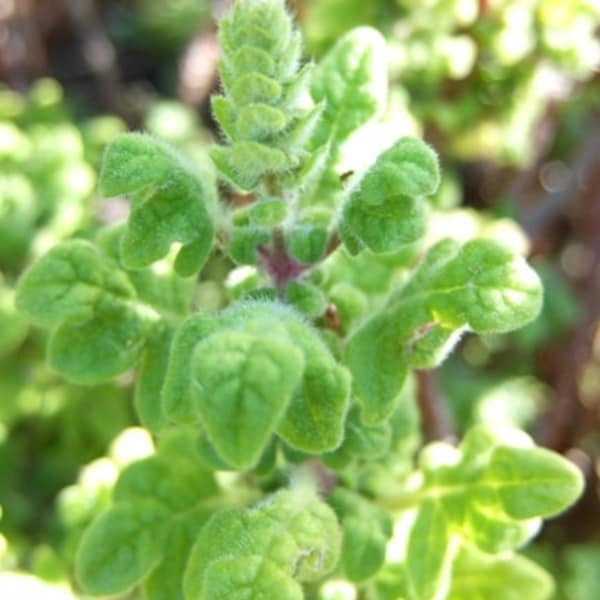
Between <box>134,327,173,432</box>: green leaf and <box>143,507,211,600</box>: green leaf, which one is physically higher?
<box>134,327,173,432</box>: green leaf

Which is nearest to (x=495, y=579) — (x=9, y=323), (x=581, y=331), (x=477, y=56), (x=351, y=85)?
(x=351, y=85)

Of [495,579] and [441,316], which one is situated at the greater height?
[441,316]

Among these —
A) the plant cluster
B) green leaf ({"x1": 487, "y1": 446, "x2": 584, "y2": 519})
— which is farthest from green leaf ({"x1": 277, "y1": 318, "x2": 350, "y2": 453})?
the plant cluster

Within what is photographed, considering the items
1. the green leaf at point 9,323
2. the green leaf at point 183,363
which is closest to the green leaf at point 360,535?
the green leaf at point 183,363

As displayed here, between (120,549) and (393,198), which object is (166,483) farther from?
(393,198)

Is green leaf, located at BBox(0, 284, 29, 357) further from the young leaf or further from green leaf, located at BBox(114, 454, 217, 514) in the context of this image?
the young leaf

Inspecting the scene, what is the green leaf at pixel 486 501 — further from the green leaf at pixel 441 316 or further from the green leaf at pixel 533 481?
the green leaf at pixel 441 316
